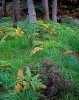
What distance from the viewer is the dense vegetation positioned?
508cm

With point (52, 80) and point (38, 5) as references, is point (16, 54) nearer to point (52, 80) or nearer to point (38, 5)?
point (52, 80)

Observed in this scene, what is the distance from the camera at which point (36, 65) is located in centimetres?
572

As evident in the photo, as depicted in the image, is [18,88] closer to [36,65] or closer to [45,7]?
[36,65]

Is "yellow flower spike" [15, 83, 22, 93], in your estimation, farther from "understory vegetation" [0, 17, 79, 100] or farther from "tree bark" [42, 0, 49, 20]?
"tree bark" [42, 0, 49, 20]

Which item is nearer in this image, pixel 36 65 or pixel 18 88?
pixel 18 88

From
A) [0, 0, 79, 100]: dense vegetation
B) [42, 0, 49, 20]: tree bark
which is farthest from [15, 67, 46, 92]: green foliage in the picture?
[42, 0, 49, 20]: tree bark

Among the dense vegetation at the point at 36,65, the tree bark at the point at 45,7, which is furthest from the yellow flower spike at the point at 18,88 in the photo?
the tree bark at the point at 45,7

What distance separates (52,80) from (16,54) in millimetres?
2183

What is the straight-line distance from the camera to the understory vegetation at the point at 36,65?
5.08m

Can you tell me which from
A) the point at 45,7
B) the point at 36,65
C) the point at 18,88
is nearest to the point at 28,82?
the point at 18,88

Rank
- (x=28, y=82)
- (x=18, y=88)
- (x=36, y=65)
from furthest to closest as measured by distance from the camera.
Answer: (x=36, y=65) → (x=28, y=82) → (x=18, y=88)

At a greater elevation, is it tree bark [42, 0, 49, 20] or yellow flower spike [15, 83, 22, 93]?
yellow flower spike [15, 83, 22, 93]

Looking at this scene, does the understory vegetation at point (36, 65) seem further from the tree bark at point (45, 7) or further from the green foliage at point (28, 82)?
the tree bark at point (45, 7)

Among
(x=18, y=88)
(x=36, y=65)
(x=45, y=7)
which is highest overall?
(x=36, y=65)
